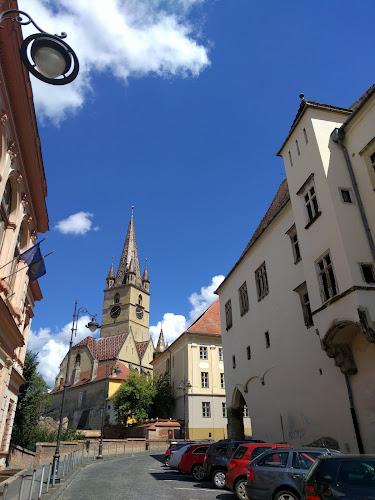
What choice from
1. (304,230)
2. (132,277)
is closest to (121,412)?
(304,230)

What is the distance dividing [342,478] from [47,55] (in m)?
7.73

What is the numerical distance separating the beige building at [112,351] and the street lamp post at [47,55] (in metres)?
56.2

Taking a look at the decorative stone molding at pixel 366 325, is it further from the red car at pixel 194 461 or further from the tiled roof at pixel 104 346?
the tiled roof at pixel 104 346

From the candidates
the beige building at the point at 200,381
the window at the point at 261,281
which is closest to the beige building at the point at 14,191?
the window at the point at 261,281

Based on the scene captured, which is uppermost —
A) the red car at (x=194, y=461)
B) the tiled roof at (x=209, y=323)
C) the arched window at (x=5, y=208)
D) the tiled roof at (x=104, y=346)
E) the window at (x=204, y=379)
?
the tiled roof at (x=104, y=346)

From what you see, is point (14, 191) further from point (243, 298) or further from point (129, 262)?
point (129, 262)

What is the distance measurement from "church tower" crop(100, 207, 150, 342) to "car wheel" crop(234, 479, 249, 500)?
7709 centimetres

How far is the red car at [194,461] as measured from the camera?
16670 millimetres

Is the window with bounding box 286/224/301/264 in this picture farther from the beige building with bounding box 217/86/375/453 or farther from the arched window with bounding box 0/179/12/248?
the arched window with bounding box 0/179/12/248

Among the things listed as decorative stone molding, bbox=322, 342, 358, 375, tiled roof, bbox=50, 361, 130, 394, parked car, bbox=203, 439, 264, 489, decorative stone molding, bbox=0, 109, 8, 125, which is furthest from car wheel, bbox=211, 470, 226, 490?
tiled roof, bbox=50, 361, 130, 394

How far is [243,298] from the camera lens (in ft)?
82.0

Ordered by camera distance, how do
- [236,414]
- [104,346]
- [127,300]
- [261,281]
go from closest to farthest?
1. [261,281]
2. [236,414]
3. [104,346]
4. [127,300]

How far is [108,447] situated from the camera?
3322cm

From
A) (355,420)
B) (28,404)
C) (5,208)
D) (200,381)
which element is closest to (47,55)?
(5,208)
